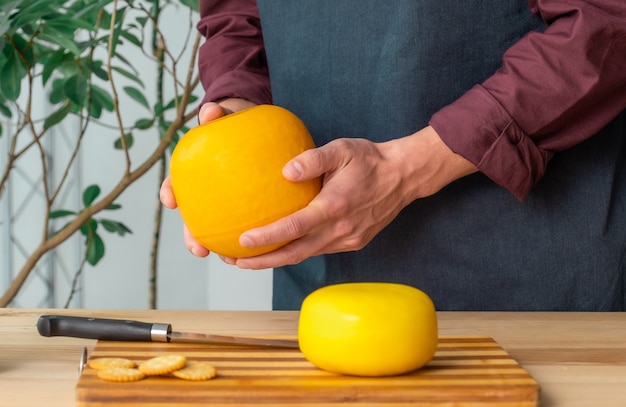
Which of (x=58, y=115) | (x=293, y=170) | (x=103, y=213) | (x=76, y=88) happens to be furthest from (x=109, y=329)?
(x=103, y=213)

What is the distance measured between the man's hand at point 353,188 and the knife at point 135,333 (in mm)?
97

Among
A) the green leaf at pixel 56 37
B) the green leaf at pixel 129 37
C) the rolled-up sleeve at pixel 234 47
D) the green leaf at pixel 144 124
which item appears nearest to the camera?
the rolled-up sleeve at pixel 234 47

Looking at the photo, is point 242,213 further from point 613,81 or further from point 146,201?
point 146,201

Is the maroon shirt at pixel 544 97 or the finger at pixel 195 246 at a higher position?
the maroon shirt at pixel 544 97

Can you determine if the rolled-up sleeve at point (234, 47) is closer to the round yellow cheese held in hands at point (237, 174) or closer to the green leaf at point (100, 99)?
the round yellow cheese held in hands at point (237, 174)

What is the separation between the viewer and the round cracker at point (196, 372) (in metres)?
0.70

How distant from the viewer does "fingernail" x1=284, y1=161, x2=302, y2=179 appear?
2.73ft

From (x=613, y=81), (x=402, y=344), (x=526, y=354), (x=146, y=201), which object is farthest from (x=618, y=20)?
(x=146, y=201)

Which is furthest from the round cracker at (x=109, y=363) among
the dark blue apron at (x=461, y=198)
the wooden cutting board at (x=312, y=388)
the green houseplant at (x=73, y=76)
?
the green houseplant at (x=73, y=76)

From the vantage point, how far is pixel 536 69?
999mm

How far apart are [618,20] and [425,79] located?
258 millimetres

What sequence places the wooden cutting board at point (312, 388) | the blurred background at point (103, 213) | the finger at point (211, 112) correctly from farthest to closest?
the blurred background at point (103, 213) → the finger at point (211, 112) → the wooden cutting board at point (312, 388)

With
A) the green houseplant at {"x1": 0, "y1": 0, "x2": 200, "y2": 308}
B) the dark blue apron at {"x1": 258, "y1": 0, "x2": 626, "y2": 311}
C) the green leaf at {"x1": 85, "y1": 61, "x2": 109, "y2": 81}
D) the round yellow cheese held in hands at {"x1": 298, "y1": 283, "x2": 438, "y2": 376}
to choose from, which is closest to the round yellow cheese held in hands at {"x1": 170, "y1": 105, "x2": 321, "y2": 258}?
the round yellow cheese held in hands at {"x1": 298, "y1": 283, "x2": 438, "y2": 376}

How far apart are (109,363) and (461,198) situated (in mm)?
607
